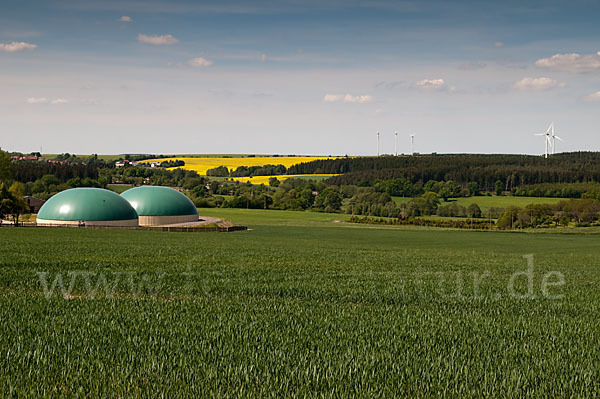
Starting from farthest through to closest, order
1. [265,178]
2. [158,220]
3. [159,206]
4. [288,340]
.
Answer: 1. [265,178]
2. [159,206]
3. [158,220]
4. [288,340]

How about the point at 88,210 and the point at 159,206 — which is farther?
the point at 159,206

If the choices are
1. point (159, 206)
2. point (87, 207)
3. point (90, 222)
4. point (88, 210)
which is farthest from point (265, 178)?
point (90, 222)

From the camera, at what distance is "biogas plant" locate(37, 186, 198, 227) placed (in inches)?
2697

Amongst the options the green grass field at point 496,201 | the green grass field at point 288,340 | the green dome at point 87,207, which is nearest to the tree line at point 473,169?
the green grass field at point 496,201

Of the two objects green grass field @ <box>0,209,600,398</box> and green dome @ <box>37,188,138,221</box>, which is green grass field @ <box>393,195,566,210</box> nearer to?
green dome @ <box>37,188,138,221</box>

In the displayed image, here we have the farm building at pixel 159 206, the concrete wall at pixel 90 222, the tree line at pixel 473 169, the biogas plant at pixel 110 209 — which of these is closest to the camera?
the concrete wall at pixel 90 222

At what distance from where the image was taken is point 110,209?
2751 inches

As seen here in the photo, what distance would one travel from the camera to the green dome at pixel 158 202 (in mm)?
78500

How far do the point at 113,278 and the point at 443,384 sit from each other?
11.8 metres

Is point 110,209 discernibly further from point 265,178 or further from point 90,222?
point 265,178

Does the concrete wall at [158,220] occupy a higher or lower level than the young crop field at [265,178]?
lower

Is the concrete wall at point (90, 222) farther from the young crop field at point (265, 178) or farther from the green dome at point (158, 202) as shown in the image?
the young crop field at point (265, 178)

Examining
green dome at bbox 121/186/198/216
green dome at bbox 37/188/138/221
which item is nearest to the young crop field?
green dome at bbox 121/186/198/216

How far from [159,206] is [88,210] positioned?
39.4 feet
